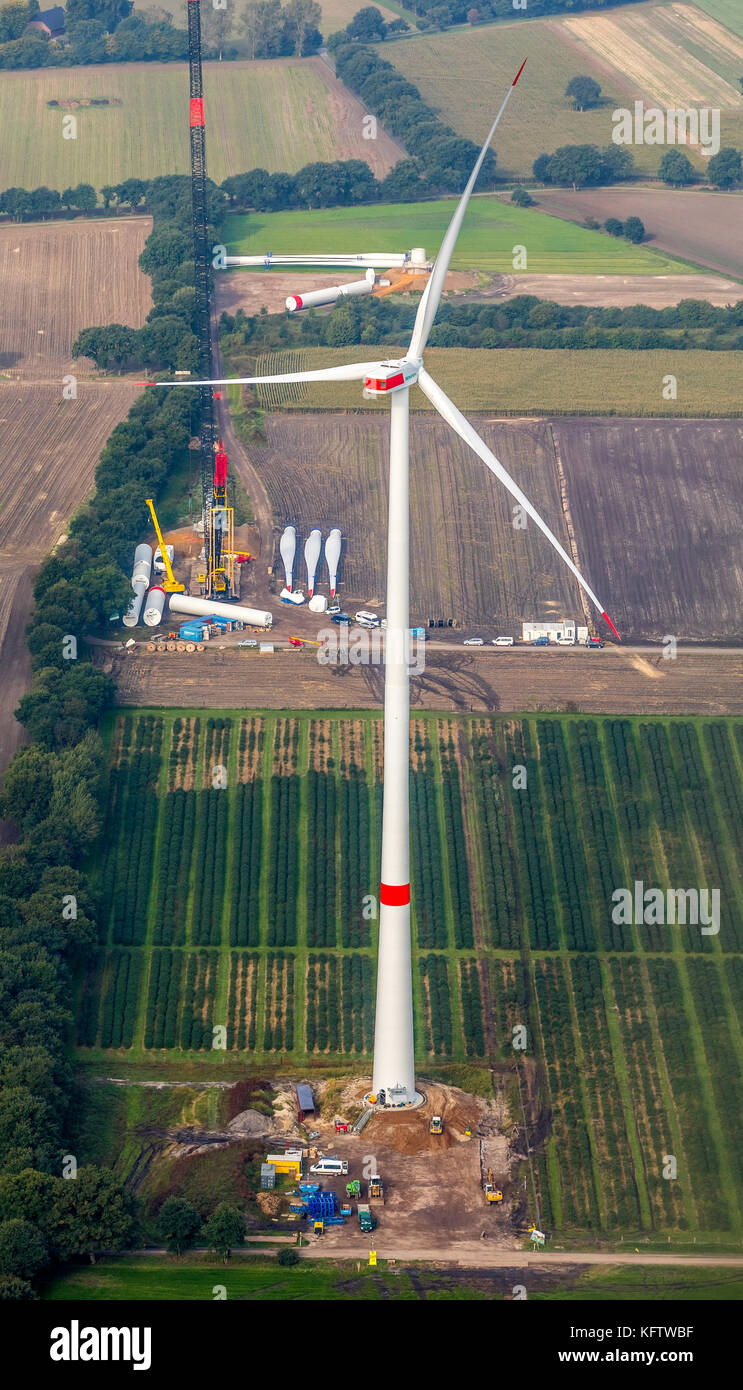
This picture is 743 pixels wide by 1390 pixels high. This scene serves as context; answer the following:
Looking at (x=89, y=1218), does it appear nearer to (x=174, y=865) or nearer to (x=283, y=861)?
(x=174, y=865)

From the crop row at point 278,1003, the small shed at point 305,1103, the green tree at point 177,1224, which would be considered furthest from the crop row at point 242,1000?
the green tree at point 177,1224

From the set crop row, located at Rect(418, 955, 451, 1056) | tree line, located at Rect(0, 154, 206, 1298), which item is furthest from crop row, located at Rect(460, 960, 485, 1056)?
tree line, located at Rect(0, 154, 206, 1298)

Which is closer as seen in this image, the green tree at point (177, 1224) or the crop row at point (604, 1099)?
the green tree at point (177, 1224)

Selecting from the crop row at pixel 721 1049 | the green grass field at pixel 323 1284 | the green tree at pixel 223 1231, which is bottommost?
the green grass field at pixel 323 1284

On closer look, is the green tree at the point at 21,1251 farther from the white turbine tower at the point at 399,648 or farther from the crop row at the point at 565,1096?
the crop row at the point at 565,1096

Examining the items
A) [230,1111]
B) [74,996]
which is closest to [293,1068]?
[230,1111]
